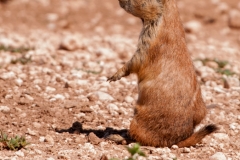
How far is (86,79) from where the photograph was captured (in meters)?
7.41

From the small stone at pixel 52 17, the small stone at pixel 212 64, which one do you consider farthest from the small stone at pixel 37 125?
the small stone at pixel 52 17

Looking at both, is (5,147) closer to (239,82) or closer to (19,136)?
(19,136)

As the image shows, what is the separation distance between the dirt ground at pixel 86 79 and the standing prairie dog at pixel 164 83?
0.61 ft

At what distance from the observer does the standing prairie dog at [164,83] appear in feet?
17.0

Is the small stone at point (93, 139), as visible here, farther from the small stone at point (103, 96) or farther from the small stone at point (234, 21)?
the small stone at point (234, 21)

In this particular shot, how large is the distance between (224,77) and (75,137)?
3.20 m

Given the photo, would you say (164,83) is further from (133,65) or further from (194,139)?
(194,139)

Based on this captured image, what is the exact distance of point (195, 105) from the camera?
17.3ft

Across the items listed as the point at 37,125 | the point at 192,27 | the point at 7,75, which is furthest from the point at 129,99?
the point at 192,27

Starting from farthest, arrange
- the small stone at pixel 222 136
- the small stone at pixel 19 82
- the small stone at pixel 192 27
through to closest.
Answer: the small stone at pixel 192 27 < the small stone at pixel 19 82 < the small stone at pixel 222 136

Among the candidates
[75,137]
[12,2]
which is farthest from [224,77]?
[12,2]

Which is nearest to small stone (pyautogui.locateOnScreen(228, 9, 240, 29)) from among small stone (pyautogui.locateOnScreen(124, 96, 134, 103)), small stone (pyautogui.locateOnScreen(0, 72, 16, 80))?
small stone (pyautogui.locateOnScreen(124, 96, 134, 103))

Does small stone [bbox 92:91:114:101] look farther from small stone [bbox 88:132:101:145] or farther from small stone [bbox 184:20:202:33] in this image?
small stone [bbox 184:20:202:33]

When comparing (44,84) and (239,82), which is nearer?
(44,84)
